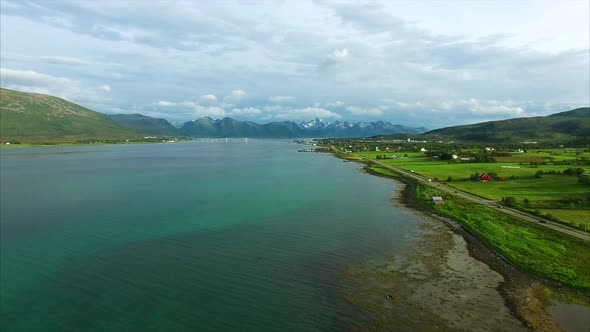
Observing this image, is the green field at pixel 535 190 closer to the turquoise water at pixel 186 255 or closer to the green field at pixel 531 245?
the green field at pixel 531 245

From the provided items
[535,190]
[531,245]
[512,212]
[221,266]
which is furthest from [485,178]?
[221,266]

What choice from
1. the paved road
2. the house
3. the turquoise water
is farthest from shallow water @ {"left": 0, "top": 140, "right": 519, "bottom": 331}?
the house

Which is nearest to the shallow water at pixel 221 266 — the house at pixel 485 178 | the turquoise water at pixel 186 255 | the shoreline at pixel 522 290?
the turquoise water at pixel 186 255

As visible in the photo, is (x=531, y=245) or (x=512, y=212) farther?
(x=512, y=212)

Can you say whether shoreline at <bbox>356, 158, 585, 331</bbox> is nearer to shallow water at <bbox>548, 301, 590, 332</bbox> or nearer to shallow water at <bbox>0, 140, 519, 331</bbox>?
shallow water at <bbox>548, 301, 590, 332</bbox>

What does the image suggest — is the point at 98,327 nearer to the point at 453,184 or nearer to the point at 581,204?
the point at 581,204

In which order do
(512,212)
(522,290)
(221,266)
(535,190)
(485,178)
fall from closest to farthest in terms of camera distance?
(522,290) < (221,266) < (512,212) < (535,190) < (485,178)

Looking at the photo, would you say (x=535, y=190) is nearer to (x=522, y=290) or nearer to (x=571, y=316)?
(x=522, y=290)

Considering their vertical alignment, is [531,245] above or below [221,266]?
above
